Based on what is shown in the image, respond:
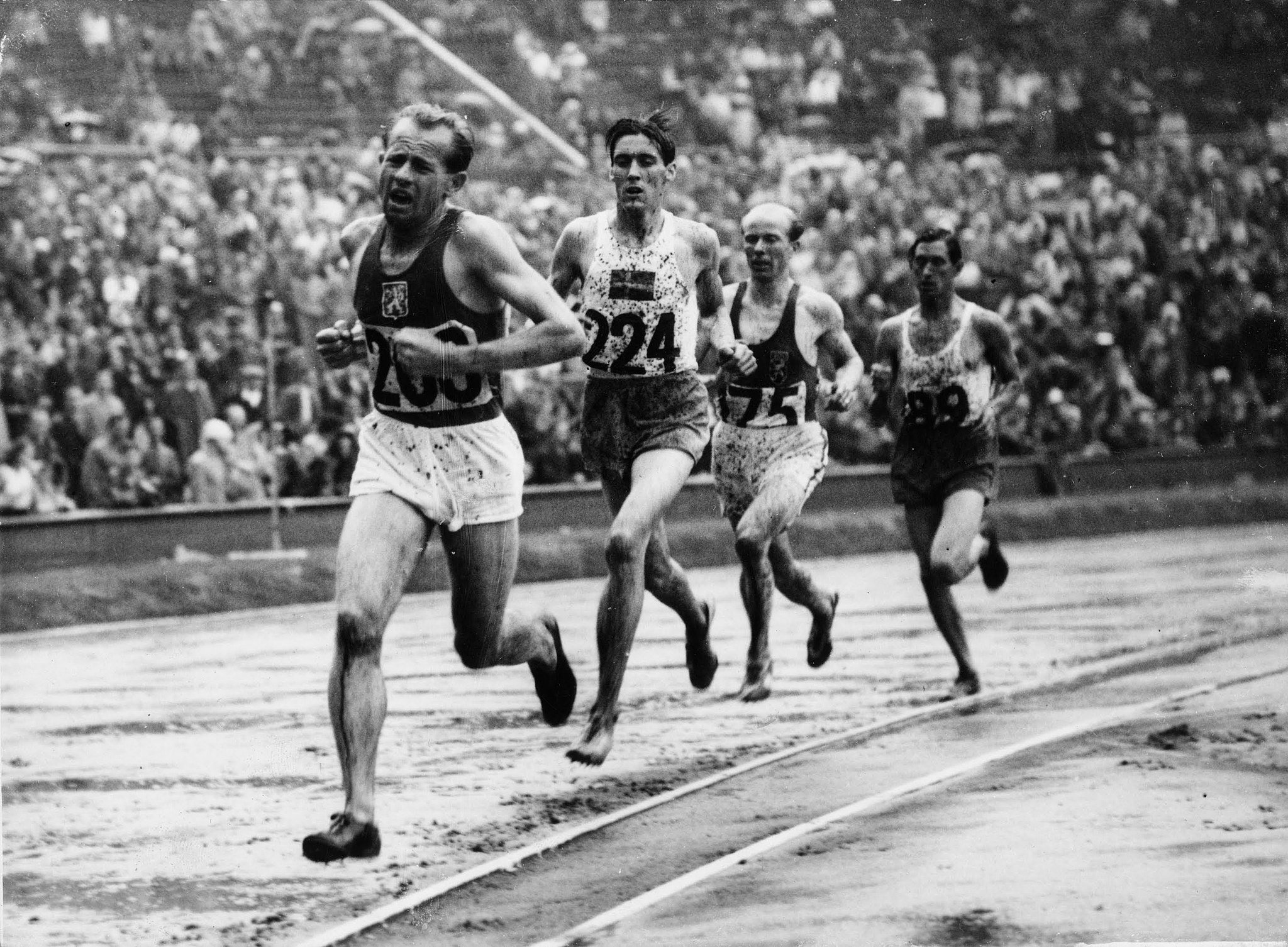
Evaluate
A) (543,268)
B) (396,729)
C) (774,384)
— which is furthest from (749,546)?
(543,268)

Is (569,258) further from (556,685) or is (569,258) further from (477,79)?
(477,79)

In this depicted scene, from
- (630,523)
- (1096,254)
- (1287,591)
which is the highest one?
(1096,254)

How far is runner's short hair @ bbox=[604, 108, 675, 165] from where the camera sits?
7.07 metres

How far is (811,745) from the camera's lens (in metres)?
7.81

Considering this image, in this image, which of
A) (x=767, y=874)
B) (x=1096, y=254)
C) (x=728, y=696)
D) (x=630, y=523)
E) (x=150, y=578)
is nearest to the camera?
(x=767, y=874)

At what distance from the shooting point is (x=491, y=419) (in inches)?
231

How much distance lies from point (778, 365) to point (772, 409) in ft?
0.62

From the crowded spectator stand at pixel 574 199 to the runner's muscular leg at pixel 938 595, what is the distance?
339 centimetres

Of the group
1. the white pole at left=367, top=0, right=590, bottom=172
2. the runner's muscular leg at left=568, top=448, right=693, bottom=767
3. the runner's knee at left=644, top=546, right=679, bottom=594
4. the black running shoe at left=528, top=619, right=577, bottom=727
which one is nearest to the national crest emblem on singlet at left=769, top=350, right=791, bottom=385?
the runner's knee at left=644, top=546, right=679, bottom=594

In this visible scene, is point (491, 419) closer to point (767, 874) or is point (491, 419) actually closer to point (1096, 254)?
point (767, 874)

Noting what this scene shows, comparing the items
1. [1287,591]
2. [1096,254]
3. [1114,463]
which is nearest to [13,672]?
[1287,591]

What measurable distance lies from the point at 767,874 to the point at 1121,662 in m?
5.08

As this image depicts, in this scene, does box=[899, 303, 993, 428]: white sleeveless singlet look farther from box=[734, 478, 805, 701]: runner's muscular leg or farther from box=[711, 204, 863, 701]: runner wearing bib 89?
box=[734, 478, 805, 701]: runner's muscular leg

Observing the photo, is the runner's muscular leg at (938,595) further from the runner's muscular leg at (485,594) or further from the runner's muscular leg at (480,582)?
the runner's muscular leg at (480,582)
